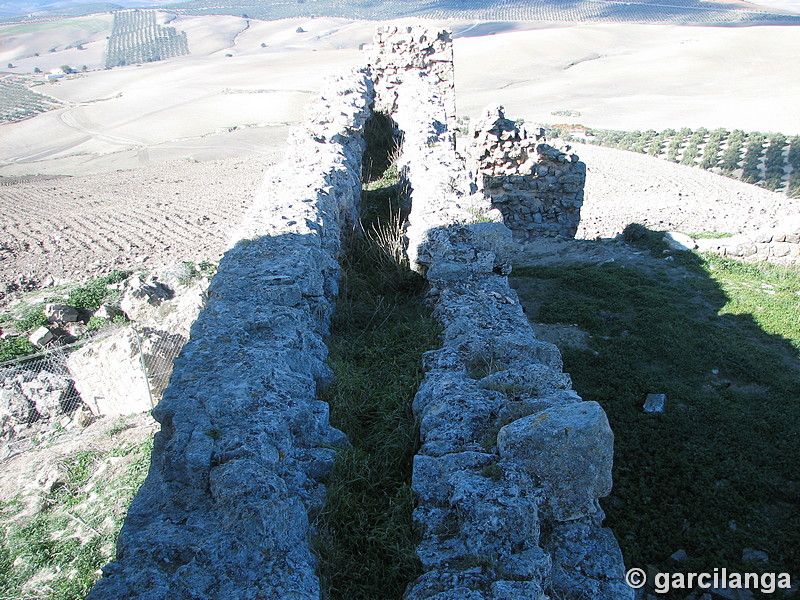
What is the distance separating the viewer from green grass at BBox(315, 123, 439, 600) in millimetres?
2408

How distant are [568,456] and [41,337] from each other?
28.6ft

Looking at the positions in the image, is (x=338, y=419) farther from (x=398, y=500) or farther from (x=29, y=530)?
(x=29, y=530)

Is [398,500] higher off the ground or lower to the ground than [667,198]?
higher

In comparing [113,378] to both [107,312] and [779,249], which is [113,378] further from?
[779,249]

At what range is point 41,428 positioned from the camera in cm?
688

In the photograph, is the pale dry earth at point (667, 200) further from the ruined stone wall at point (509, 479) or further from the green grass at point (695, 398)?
the ruined stone wall at point (509, 479)

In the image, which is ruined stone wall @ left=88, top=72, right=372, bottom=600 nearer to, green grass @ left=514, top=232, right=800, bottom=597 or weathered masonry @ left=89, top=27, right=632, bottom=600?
weathered masonry @ left=89, top=27, right=632, bottom=600

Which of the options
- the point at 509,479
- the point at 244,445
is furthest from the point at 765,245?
the point at 244,445

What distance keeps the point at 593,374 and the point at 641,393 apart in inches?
19.8

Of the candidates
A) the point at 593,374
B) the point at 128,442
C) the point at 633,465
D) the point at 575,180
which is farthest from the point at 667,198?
the point at 128,442

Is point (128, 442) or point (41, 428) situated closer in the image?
point (128, 442)

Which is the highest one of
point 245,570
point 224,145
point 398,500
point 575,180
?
point 245,570

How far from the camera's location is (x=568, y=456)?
2477mm

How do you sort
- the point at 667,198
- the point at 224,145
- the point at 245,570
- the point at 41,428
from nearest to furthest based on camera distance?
the point at 245,570
the point at 41,428
the point at 667,198
the point at 224,145
